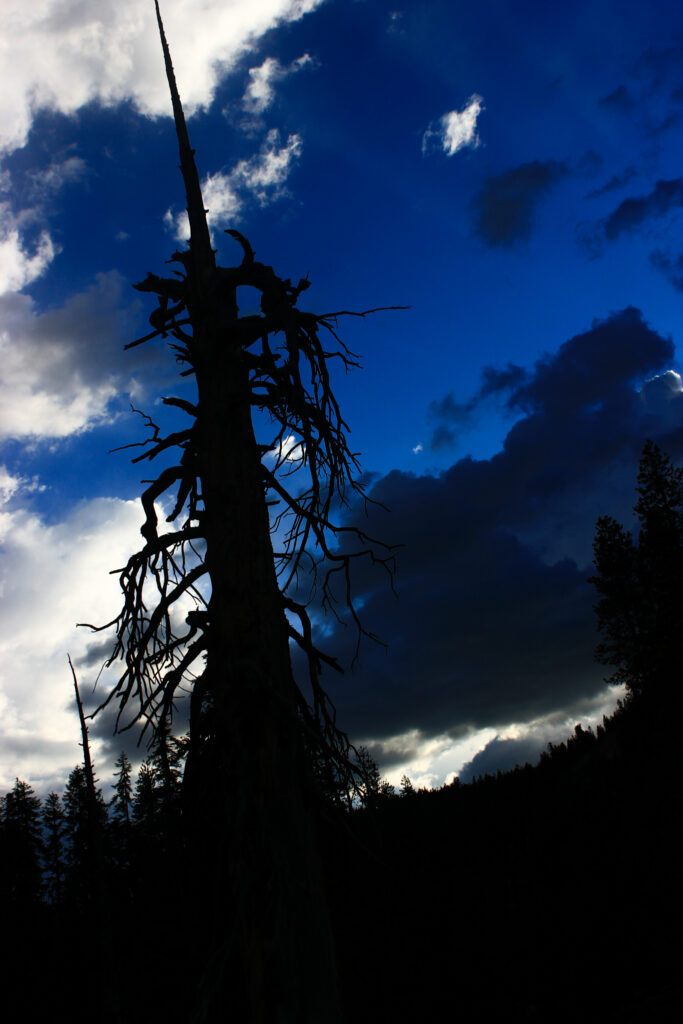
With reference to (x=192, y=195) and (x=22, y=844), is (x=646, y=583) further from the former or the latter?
(x=22, y=844)

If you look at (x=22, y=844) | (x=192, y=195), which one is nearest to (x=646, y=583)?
(x=192, y=195)

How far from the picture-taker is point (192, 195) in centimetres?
501

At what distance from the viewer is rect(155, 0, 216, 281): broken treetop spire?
15.6 ft

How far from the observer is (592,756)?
65.2 ft

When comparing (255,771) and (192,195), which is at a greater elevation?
(192,195)

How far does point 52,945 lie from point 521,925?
21644 millimetres

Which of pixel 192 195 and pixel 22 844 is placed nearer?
pixel 192 195

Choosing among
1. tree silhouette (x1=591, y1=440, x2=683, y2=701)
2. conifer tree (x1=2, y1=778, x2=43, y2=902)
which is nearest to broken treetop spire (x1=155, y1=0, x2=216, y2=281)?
tree silhouette (x1=591, y1=440, x2=683, y2=701)

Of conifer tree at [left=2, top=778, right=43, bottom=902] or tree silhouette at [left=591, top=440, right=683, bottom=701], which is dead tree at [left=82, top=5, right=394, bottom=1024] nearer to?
tree silhouette at [left=591, top=440, right=683, bottom=701]

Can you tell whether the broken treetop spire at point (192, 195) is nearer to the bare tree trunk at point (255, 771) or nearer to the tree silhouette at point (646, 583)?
the bare tree trunk at point (255, 771)

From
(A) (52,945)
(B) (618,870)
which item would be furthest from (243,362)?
(A) (52,945)

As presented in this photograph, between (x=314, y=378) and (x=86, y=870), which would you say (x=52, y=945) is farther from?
(x=314, y=378)

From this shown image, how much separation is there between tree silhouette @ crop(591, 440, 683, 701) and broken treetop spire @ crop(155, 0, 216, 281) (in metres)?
29.3

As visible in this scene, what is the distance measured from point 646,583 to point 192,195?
30789 millimetres
